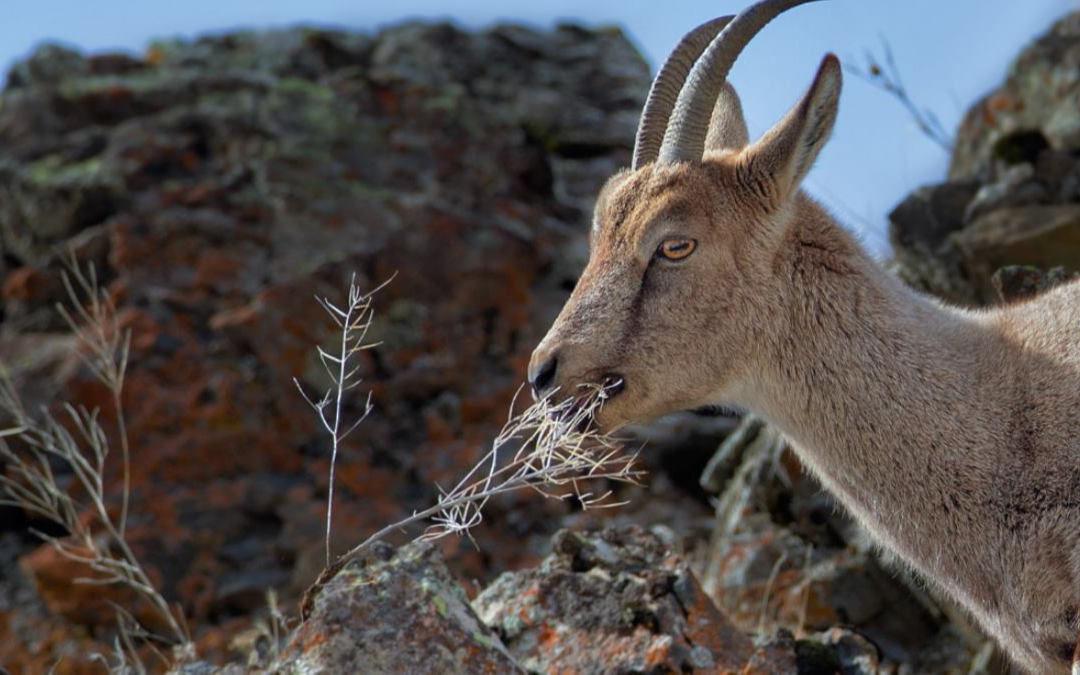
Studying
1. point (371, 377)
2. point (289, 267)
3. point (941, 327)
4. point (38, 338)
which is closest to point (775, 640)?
point (941, 327)

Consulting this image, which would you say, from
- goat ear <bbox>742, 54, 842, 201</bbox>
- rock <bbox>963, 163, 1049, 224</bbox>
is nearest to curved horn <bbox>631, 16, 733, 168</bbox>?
goat ear <bbox>742, 54, 842, 201</bbox>

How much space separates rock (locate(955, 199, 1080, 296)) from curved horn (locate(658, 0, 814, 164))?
2.62 meters

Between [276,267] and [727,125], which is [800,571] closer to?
[727,125]

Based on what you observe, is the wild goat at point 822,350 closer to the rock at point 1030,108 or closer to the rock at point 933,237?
the rock at point 933,237

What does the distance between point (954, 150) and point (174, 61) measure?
22.4 feet

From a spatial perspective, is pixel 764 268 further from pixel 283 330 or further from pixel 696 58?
pixel 283 330

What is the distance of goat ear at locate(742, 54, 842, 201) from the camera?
448 centimetres

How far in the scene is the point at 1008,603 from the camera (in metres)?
4.12

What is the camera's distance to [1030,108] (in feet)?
26.0

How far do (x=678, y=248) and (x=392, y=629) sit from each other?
1.70 meters

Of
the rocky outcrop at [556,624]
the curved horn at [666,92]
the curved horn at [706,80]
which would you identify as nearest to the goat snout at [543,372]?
the rocky outcrop at [556,624]

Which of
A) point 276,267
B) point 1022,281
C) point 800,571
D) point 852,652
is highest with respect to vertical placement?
point 1022,281

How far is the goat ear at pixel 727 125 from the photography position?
552 centimetres

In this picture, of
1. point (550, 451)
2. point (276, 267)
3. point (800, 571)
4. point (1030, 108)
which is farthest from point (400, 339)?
point (550, 451)
